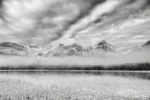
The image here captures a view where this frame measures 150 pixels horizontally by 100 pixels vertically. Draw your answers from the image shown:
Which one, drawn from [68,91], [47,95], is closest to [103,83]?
[68,91]

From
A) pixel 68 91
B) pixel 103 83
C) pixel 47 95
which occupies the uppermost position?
pixel 47 95

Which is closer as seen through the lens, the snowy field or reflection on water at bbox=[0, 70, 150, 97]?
the snowy field

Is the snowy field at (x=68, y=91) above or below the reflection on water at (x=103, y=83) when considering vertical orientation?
above

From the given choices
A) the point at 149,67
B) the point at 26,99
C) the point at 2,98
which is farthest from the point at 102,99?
the point at 149,67

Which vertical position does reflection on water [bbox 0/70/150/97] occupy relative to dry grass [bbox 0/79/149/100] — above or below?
below

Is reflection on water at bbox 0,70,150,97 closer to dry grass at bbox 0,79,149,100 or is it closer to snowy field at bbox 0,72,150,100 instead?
snowy field at bbox 0,72,150,100

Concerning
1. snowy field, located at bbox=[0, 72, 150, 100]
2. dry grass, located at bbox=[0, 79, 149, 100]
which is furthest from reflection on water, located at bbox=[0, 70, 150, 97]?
dry grass, located at bbox=[0, 79, 149, 100]

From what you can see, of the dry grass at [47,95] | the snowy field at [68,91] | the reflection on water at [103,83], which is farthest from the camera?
the reflection on water at [103,83]

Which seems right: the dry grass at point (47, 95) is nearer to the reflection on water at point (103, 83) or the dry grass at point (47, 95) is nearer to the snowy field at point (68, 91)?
the snowy field at point (68, 91)

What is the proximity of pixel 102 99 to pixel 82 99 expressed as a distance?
2.55 meters

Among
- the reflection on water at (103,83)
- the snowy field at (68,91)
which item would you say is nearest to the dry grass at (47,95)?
the snowy field at (68,91)

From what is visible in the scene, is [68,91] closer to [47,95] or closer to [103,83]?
[47,95]

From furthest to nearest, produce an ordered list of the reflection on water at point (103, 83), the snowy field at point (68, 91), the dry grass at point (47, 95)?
the reflection on water at point (103, 83) < the snowy field at point (68, 91) < the dry grass at point (47, 95)

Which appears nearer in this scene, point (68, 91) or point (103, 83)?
point (68, 91)
